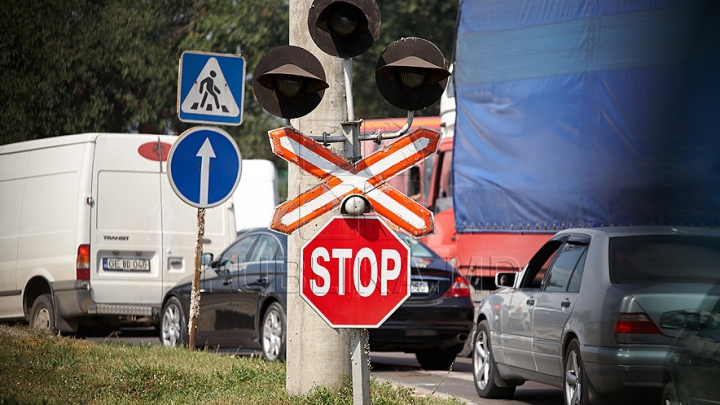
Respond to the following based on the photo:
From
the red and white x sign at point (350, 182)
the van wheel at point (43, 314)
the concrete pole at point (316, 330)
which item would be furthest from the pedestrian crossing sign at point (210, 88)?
the van wheel at point (43, 314)

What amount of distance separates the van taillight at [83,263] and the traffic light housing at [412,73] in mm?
8344

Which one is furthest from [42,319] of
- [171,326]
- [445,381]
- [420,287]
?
[445,381]

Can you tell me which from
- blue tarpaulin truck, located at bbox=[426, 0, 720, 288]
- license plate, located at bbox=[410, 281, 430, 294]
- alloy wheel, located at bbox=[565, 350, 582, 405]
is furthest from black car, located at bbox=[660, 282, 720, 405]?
license plate, located at bbox=[410, 281, 430, 294]

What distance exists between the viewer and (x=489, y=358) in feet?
32.3

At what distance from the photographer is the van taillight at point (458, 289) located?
11883 millimetres

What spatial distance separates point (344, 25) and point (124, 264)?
8.54 metres

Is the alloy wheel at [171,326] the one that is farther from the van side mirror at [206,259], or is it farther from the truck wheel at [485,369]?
the truck wheel at [485,369]

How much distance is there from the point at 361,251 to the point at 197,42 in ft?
84.8

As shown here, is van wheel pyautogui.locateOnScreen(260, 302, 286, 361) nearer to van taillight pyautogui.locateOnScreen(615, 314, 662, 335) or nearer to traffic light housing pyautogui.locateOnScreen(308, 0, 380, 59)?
van taillight pyautogui.locateOnScreen(615, 314, 662, 335)

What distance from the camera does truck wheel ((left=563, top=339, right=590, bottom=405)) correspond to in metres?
7.39

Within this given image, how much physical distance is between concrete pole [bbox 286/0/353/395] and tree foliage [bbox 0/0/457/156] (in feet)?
A: 54.4

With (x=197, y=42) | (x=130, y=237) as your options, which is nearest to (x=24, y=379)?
(x=130, y=237)

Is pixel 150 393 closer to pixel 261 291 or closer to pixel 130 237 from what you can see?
pixel 261 291

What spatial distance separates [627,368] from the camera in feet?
22.8
